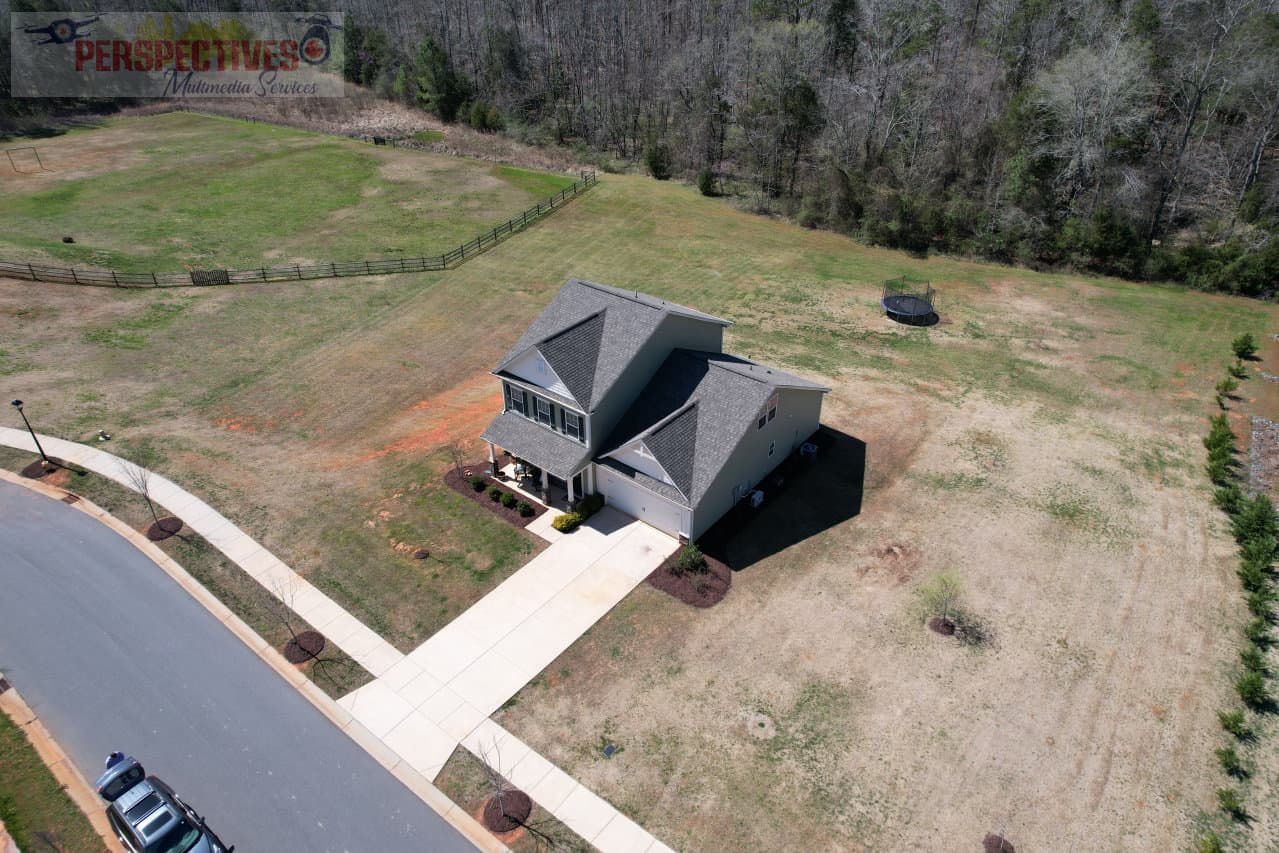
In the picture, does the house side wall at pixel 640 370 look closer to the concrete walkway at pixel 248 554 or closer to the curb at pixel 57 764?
the concrete walkway at pixel 248 554

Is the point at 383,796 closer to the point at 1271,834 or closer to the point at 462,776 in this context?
the point at 462,776

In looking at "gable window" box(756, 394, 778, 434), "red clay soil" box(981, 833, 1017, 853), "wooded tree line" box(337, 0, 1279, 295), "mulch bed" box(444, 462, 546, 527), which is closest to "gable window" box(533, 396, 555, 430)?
"mulch bed" box(444, 462, 546, 527)

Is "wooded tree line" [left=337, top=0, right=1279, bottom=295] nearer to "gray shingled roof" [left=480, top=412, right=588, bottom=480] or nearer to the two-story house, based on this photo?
the two-story house

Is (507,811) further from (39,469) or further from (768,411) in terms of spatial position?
(39,469)

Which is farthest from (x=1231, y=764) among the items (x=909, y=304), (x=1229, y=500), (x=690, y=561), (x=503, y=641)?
(x=909, y=304)

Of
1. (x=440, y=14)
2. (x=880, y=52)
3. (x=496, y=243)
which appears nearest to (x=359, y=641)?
(x=496, y=243)

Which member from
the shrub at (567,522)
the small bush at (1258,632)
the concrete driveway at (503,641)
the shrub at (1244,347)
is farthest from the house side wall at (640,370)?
the shrub at (1244,347)
